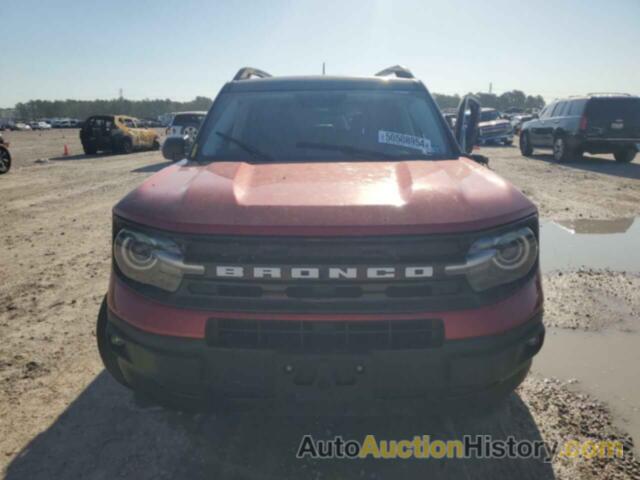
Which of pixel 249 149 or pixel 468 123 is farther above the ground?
pixel 468 123

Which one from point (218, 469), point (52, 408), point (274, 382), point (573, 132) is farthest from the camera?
point (573, 132)

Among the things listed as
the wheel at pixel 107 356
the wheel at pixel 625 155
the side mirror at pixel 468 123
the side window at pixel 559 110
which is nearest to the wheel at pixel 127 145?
the side window at pixel 559 110

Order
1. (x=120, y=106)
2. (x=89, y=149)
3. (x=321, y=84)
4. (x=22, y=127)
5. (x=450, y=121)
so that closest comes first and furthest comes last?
(x=321, y=84) < (x=450, y=121) < (x=89, y=149) < (x=22, y=127) < (x=120, y=106)

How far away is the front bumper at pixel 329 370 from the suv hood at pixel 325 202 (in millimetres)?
458

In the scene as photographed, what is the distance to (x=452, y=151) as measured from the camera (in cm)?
311

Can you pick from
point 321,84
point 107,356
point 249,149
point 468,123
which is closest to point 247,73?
point 321,84

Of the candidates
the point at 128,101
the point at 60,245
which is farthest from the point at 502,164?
the point at 128,101

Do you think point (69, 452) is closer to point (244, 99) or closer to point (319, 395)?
point (319, 395)

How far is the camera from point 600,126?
44.8 ft

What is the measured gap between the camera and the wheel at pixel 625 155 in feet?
47.7

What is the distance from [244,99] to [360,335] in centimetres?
220

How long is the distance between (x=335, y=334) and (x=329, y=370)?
0.14m

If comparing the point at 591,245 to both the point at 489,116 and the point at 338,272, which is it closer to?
the point at 338,272

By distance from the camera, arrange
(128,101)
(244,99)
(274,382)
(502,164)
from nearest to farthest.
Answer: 1. (274,382)
2. (244,99)
3. (502,164)
4. (128,101)
